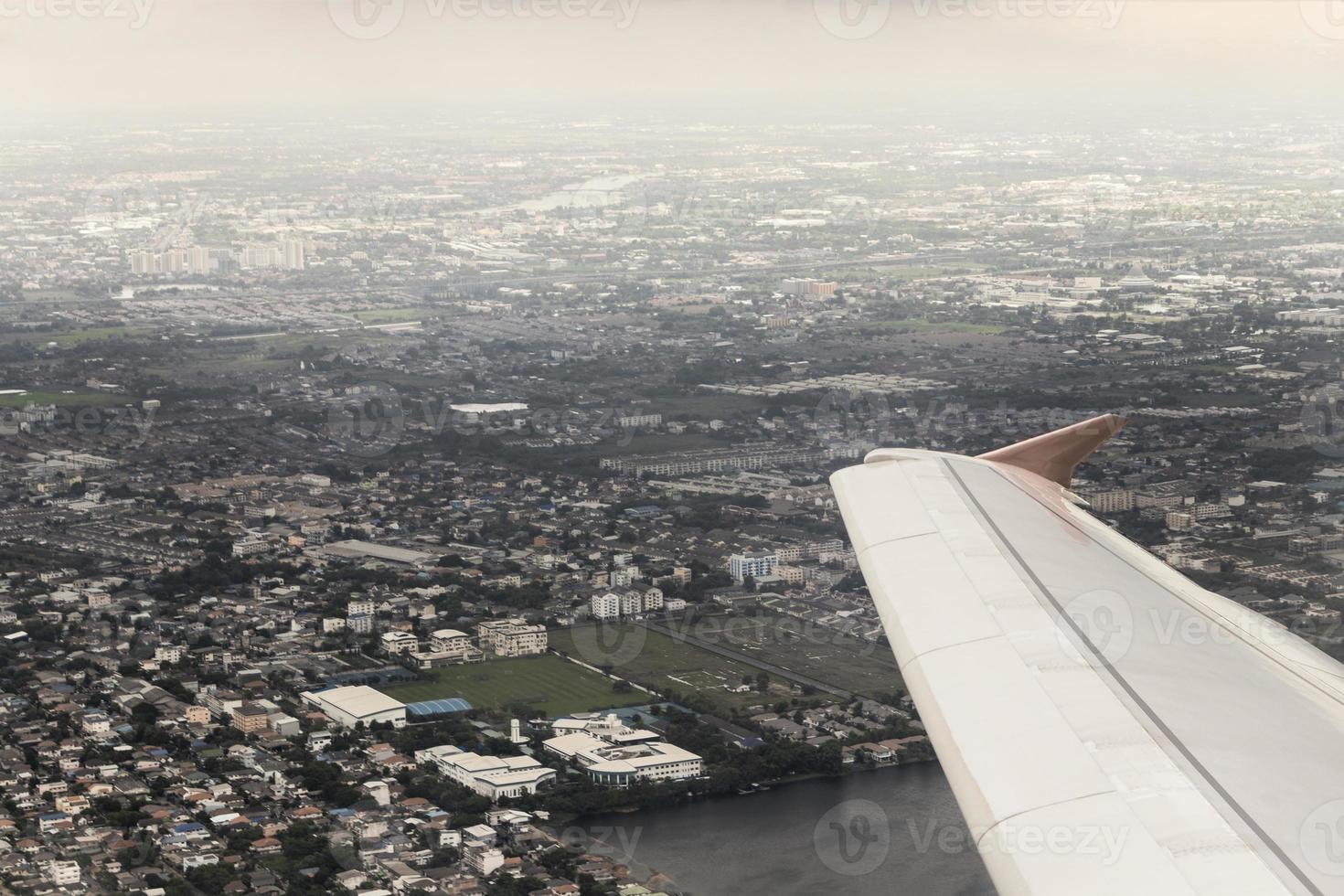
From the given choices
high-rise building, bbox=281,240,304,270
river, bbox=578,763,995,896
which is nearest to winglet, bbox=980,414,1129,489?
river, bbox=578,763,995,896

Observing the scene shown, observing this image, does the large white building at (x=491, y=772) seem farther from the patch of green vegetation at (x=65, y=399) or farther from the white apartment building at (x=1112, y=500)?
the patch of green vegetation at (x=65, y=399)

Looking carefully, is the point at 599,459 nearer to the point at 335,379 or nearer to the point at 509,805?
the point at 335,379

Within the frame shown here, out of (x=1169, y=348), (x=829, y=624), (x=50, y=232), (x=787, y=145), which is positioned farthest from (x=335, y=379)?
(x=787, y=145)

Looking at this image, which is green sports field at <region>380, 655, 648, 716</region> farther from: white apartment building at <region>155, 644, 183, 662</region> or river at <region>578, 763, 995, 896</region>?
white apartment building at <region>155, 644, 183, 662</region>

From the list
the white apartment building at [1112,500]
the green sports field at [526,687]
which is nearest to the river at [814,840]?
the green sports field at [526,687]

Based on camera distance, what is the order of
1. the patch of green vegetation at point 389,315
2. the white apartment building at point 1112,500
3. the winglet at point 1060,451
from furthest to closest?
the patch of green vegetation at point 389,315 < the white apartment building at point 1112,500 < the winglet at point 1060,451
